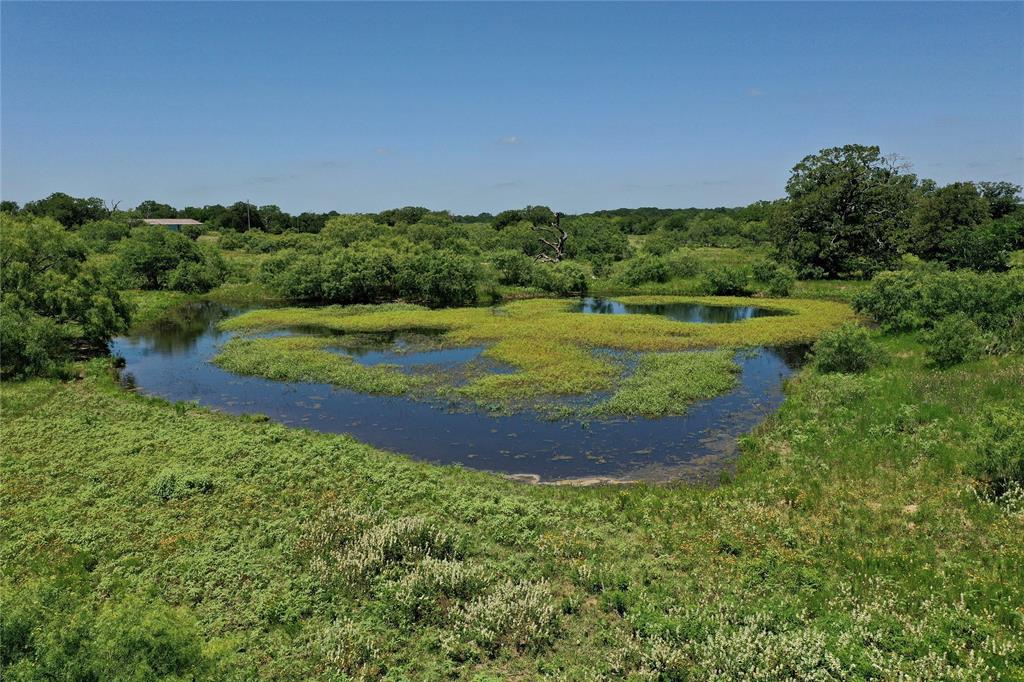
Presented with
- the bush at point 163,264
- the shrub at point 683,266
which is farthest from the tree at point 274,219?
the shrub at point 683,266

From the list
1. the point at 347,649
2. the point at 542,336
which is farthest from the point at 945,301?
the point at 347,649

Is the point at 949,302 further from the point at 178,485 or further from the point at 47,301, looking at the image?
the point at 47,301

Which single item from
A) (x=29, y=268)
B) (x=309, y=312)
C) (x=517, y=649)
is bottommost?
(x=517, y=649)

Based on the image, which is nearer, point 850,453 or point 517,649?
point 517,649

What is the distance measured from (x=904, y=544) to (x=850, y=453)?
18.5ft

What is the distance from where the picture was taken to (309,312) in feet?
179

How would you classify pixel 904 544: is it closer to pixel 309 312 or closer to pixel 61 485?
pixel 61 485

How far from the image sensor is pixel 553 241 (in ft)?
313

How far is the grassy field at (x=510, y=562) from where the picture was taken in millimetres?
9703

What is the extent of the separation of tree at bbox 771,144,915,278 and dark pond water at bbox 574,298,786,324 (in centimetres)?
1612

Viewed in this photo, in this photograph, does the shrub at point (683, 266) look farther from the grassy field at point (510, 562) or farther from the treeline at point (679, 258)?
the grassy field at point (510, 562)

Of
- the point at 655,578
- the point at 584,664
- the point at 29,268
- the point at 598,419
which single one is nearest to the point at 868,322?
the point at 598,419

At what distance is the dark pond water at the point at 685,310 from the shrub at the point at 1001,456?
34.4 meters

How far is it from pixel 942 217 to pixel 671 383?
198 ft
